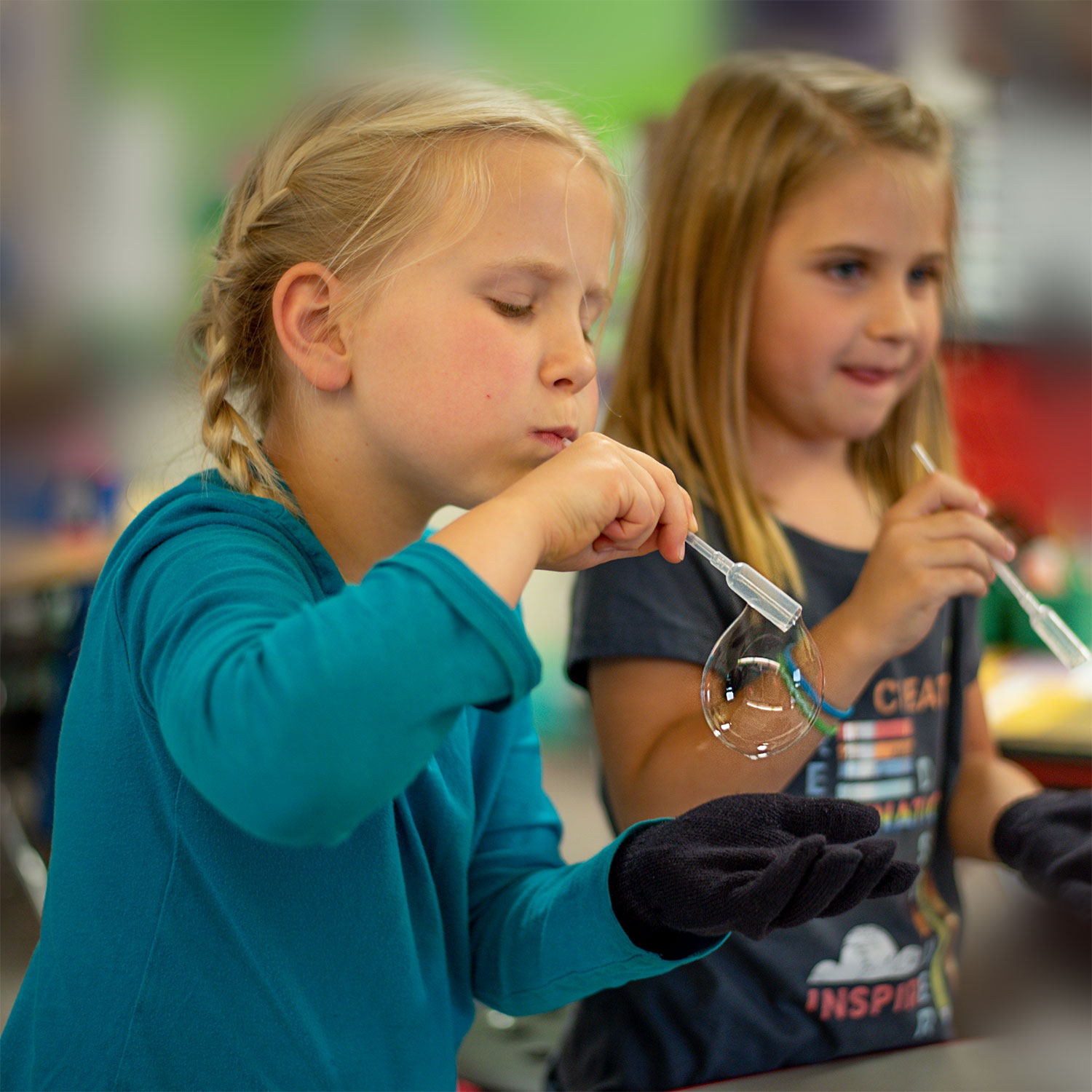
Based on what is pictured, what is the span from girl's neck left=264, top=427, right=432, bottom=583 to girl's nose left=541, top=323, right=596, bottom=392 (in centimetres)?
14

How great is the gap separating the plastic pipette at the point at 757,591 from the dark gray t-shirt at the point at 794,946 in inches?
4.6

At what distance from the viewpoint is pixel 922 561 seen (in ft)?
2.88

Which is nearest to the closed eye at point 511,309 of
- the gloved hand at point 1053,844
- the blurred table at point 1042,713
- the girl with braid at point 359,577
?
the girl with braid at point 359,577

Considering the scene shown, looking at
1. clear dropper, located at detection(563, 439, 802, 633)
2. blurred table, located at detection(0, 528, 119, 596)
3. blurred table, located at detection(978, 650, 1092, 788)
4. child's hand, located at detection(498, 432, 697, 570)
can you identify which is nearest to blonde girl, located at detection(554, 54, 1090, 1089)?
clear dropper, located at detection(563, 439, 802, 633)

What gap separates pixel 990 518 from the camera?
1082 millimetres

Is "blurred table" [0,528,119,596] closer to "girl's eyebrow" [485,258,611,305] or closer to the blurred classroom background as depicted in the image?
the blurred classroom background

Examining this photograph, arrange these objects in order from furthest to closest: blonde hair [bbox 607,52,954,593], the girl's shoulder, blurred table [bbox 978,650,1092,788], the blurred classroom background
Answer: blurred table [bbox 978,650,1092,788], the blurred classroom background, blonde hair [bbox 607,52,954,593], the girl's shoulder


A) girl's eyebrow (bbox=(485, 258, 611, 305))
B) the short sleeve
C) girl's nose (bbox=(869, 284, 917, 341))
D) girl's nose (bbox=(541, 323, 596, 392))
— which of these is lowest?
the short sleeve

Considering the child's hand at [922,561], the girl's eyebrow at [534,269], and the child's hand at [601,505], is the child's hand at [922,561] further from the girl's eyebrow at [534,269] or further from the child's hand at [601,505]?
the girl's eyebrow at [534,269]

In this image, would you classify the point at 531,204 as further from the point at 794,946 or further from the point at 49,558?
the point at 49,558

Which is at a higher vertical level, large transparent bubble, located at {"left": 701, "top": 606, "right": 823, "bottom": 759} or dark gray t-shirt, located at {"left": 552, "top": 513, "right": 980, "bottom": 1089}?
large transparent bubble, located at {"left": 701, "top": 606, "right": 823, "bottom": 759}

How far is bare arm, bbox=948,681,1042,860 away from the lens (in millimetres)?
1049

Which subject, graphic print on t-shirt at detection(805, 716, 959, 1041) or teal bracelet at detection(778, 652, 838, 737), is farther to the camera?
graphic print on t-shirt at detection(805, 716, 959, 1041)

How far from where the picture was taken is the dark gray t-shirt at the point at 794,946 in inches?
35.3
